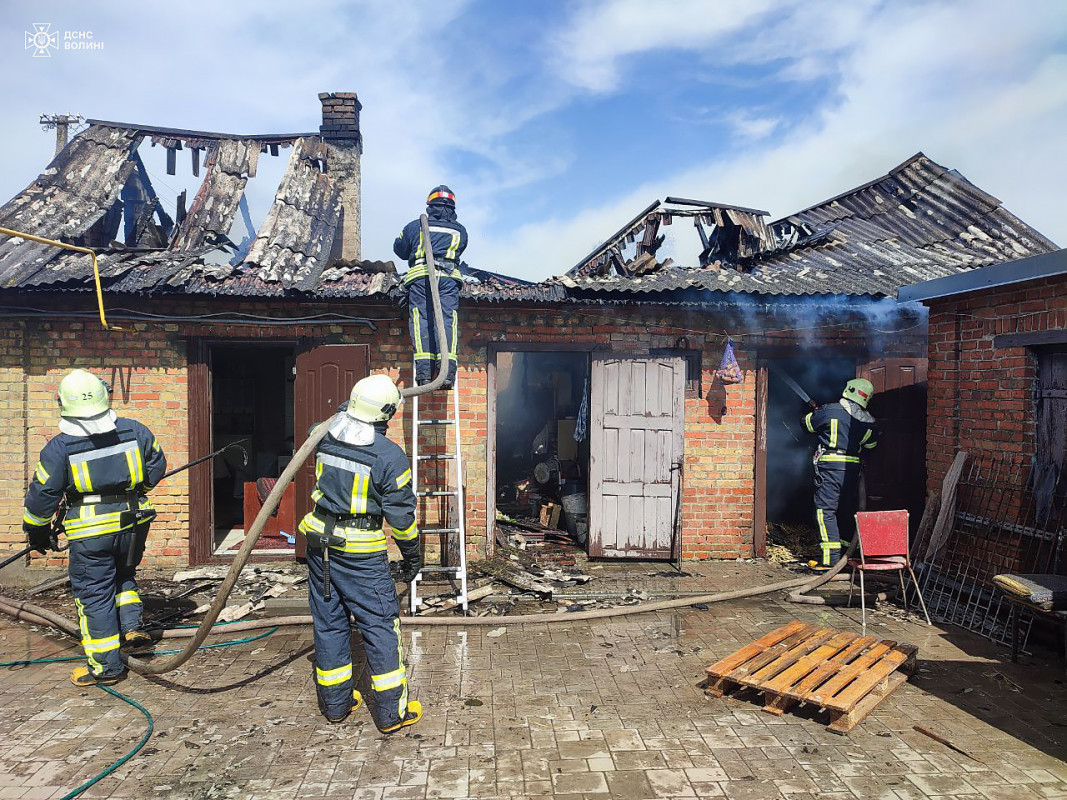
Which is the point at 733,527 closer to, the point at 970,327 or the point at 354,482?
the point at 970,327

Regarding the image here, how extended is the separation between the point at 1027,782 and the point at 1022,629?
8.39ft

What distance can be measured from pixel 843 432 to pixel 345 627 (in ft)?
19.9

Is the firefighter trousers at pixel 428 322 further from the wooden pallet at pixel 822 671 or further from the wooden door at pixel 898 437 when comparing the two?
the wooden door at pixel 898 437

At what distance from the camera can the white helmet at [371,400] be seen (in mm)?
4254

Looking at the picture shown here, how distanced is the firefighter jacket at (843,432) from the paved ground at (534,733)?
8.54ft

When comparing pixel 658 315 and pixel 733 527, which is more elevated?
pixel 658 315

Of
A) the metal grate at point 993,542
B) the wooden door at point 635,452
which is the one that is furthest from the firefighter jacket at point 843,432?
the wooden door at point 635,452

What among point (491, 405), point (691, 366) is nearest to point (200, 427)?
point (491, 405)

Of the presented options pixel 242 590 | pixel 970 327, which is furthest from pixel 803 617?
pixel 242 590

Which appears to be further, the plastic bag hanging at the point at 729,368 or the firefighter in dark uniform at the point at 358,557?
the plastic bag hanging at the point at 729,368

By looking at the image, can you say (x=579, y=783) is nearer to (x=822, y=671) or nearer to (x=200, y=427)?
(x=822, y=671)

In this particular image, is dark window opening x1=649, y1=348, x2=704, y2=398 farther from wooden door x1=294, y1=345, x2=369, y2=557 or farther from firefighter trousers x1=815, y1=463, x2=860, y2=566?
wooden door x1=294, y1=345, x2=369, y2=557

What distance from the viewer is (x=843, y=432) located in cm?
770

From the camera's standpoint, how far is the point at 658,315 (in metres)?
7.97
